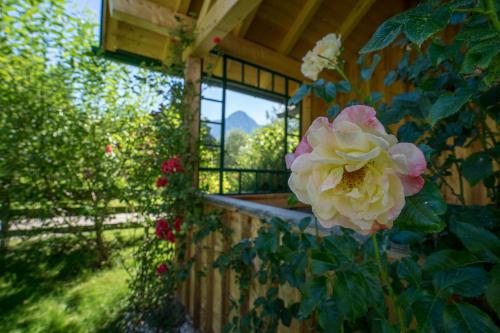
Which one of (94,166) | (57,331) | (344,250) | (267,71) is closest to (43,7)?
(94,166)

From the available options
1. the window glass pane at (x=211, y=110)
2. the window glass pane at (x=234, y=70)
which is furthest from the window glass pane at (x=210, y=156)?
the window glass pane at (x=234, y=70)

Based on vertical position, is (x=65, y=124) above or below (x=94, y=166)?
above

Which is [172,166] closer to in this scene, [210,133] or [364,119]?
[210,133]

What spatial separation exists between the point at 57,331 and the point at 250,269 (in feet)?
5.44

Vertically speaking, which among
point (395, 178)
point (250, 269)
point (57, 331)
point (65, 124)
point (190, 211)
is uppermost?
point (65, 124)

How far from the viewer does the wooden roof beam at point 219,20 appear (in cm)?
158

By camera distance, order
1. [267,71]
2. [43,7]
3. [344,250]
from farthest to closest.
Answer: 1. [267,71]
2. [43,7]
3. [344,250]

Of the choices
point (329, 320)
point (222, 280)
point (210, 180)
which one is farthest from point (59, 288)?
point (329, 320)

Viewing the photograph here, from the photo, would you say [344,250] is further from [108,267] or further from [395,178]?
[108,267]

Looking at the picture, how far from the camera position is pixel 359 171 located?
32 centimetres

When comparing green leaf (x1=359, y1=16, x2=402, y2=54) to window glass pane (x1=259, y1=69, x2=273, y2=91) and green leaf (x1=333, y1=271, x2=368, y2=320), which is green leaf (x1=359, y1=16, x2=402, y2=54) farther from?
window glass pane (x1=259, y1=69, x2=273, y2=91)

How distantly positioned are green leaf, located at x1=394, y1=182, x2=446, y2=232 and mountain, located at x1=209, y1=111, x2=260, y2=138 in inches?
95.0

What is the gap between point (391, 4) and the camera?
3020 millimetres

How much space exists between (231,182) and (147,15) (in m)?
1.73
